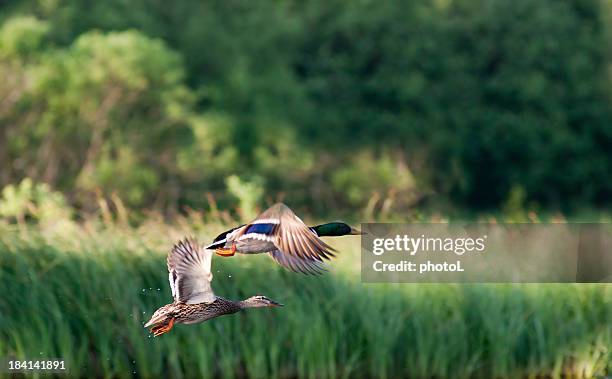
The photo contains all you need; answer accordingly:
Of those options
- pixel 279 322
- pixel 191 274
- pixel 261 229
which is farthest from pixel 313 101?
pixel 261 229

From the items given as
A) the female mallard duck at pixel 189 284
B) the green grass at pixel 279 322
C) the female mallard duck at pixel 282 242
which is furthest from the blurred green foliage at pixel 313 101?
the female mallard duck at pixel 282 242

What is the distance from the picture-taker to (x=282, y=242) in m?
2.98

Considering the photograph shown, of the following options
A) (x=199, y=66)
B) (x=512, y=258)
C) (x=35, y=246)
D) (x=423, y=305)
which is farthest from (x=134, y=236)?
(x=199, y=66)

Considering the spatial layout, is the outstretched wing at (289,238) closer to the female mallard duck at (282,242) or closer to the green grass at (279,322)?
the female mallard duck at (282,242)

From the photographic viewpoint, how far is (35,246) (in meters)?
4.90

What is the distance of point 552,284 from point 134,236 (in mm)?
2048

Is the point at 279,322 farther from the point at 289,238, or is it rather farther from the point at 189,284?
the point at 289,238

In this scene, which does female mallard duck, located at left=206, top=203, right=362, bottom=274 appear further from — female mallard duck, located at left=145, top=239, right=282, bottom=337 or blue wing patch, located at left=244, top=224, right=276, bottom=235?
female mallard duck, located at left=145, top=239, right=282, bottom=337

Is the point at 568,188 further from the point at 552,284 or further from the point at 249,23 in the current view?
the point at 552,284

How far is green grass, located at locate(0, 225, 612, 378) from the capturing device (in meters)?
4.66

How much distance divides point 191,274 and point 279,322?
163 centimetres

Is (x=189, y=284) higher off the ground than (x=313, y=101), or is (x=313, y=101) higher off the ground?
(x=313, y=101)

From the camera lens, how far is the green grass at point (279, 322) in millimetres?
4660

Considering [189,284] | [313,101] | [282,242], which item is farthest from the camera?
[313,101]
